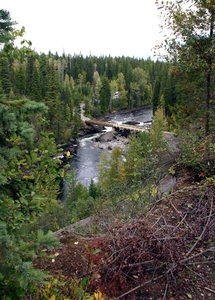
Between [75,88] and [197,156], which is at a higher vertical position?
[75,88]

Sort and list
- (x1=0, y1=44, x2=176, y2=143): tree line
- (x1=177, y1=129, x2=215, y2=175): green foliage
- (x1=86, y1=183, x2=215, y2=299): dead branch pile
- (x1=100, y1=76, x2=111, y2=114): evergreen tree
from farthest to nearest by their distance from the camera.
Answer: (x1=100, y1=76, x2=111, y2=114): evergreen tree
(x1=0, y1=44, x2=176, y2=143): tree line
(x1=177, y1=129, x2=215, y2=175): green foliage
(x1=86, y1=183, x2=215, y2=299): dead branch pile

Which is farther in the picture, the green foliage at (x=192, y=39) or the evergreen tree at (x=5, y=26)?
the green foliage at (x=192, y=39)

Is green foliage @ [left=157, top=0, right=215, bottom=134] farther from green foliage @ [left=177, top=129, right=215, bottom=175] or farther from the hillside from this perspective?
the hillside

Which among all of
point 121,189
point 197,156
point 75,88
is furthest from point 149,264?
point 75,88

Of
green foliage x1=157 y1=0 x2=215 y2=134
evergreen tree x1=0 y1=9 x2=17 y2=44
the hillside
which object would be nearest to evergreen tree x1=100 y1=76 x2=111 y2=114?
green foliage x1=157 y1=0 x2=215 y2=134

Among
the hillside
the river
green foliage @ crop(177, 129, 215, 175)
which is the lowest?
the river

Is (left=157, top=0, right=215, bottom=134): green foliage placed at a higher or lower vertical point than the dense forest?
higher

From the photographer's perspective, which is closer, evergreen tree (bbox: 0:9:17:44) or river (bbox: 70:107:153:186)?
evergreen tree (bbox: 0:9:17:44)

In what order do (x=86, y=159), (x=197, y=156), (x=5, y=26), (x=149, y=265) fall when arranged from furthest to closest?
(x=86, y=159), (x=197, y=156), (x=149, y=265), (x=5, y=26)

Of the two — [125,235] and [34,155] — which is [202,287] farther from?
[34,155]

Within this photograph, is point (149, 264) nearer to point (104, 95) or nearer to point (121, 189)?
point (121, 189)

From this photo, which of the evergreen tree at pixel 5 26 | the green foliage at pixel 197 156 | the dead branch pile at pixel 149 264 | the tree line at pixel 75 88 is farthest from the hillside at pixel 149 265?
the tree line at pixel 75 88

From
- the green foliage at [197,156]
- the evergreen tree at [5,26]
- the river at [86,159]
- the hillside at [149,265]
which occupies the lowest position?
the river at [86,159]

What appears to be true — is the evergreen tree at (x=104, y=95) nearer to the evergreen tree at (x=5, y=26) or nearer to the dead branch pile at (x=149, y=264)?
the dead branch pile at (x=149, y=264)
